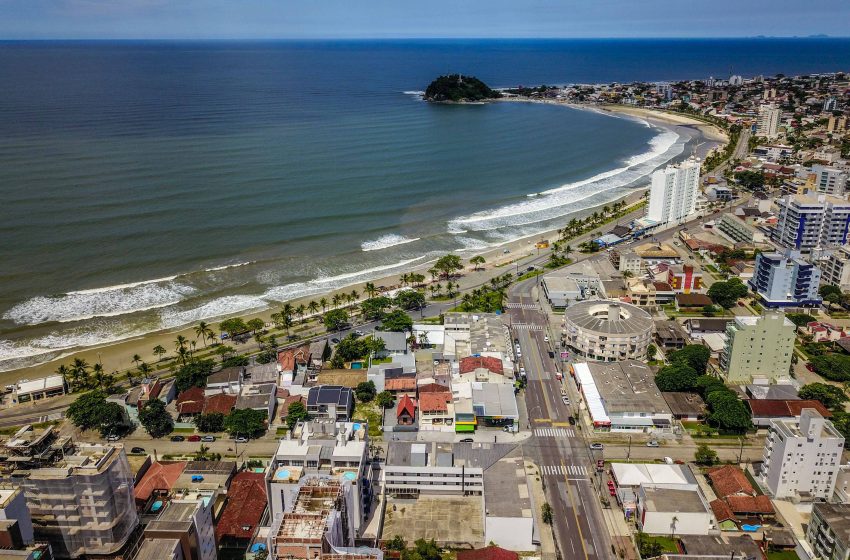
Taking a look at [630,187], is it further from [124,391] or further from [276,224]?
[124,391]

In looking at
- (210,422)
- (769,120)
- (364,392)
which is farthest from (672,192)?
(769,120)

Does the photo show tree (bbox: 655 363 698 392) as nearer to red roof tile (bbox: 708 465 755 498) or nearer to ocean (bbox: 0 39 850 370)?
red roof tile (bbox: 708 465 755 498)

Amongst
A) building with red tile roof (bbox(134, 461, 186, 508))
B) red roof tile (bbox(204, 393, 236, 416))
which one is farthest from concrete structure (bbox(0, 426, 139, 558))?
red roof tile (bbox(204, 393, 236, 416))

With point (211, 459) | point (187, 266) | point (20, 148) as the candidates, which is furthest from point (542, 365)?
point (20, 148)

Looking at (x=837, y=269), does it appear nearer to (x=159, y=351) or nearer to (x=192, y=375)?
(x=192, y=375)

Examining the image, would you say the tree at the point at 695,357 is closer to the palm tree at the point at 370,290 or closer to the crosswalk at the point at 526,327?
the crosswalk at the point at 526,327

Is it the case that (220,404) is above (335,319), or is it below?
below

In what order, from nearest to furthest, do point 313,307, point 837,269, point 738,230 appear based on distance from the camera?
point 313,307
point 837,269
point 738,230
